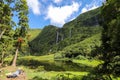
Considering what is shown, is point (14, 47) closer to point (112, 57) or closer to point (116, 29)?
point (112, 57)

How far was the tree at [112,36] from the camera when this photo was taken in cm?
2064

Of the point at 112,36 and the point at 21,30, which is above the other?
the point at 21,30

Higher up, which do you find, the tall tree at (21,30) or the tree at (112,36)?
the tall tree at (21,30)

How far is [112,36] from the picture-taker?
21.4 metres

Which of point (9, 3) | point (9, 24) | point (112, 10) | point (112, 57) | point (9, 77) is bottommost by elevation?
point (9, 77)

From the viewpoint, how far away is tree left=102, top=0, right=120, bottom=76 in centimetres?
2064

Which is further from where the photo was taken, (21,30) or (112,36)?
(21,30)

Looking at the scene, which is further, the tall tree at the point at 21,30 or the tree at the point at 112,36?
the tall tree at the point at 21,30

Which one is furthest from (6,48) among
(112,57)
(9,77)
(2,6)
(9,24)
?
(112,57)

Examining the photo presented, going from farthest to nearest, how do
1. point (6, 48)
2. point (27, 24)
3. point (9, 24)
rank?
point (27, 24) < point (6, 48) < point (9, 24)

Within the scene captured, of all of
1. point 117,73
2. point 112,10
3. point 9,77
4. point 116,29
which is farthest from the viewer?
point 9,77

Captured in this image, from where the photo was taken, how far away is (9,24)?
4966cm

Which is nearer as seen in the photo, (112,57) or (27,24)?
(112,57)

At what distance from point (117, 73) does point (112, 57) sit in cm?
189
